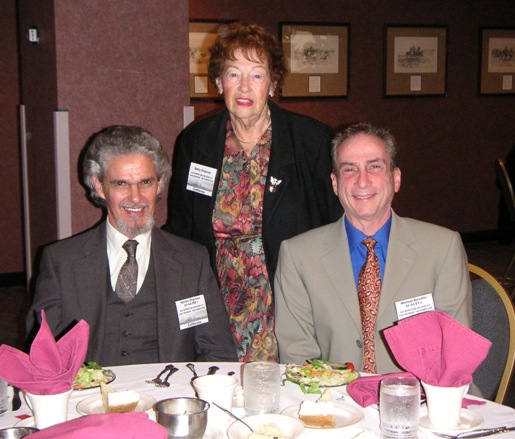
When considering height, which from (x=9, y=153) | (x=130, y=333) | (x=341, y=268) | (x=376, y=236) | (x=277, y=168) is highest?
(x=277, y=168)

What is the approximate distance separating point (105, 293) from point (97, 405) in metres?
0.76

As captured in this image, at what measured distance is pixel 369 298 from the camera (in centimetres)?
256

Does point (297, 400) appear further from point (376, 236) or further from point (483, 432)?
point (376, 236)

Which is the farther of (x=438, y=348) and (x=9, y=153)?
(x=9, y=153)

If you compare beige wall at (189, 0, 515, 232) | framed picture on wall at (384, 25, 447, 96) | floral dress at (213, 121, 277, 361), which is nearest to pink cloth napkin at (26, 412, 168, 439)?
floral dress at (213, 121, 277, 361)

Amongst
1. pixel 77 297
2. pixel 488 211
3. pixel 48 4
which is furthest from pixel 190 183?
pixel 488 211

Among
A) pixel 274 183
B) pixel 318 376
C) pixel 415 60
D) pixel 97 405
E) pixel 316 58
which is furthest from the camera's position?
pixel 415 60

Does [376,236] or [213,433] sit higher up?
[376,236]

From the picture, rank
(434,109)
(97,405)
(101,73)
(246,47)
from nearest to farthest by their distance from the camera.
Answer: (97,405) < (246,47) < (101,73) < (434,109)

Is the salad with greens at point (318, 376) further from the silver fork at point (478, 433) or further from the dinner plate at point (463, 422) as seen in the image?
the silver fork at point (478, 433)

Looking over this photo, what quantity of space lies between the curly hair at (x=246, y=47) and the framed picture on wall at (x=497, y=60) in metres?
6.79

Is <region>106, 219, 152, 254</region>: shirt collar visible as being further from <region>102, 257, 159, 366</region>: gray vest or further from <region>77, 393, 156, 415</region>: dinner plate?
<region>77, 393, 156, 415</region>: dinner plate

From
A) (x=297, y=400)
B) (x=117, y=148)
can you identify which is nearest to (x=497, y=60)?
(x=117, y=148)

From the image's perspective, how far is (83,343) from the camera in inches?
73.5
